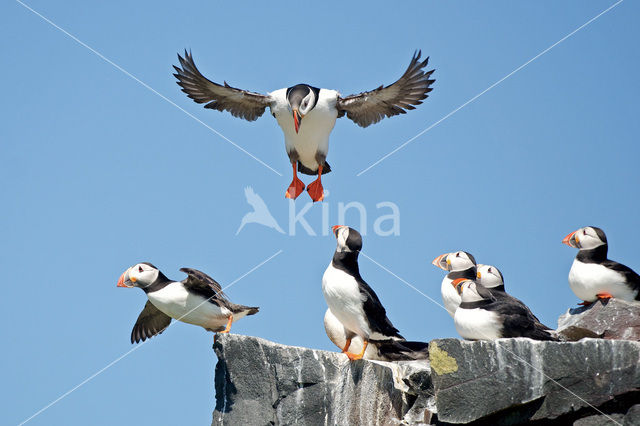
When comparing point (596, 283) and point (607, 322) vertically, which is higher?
point (596, 283)

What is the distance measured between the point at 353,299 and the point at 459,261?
2.05 metres

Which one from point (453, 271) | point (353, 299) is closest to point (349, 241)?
point (353, 299)

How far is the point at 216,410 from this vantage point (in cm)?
870

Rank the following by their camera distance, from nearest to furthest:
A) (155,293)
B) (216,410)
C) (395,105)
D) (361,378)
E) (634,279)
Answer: (361,378) < (216,410) < (634,279) < (155,293) < (395,105)

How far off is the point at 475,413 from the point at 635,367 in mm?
1260

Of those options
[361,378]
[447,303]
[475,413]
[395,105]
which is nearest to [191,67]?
[395,105]

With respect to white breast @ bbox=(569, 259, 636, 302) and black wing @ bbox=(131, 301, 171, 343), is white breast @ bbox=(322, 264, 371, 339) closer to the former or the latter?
white breast @ bbox=(569, 259, 636, 302)

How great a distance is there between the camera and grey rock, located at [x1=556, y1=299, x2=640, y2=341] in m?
8.54

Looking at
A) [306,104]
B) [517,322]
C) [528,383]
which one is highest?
[306,104]

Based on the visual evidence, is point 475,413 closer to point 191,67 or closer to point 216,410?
point 216,410

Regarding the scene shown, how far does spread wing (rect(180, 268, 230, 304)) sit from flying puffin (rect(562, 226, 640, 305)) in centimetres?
362

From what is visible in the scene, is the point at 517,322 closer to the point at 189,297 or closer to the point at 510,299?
the point at 510,299

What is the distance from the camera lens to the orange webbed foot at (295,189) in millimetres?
11906

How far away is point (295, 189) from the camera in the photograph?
472 inches
